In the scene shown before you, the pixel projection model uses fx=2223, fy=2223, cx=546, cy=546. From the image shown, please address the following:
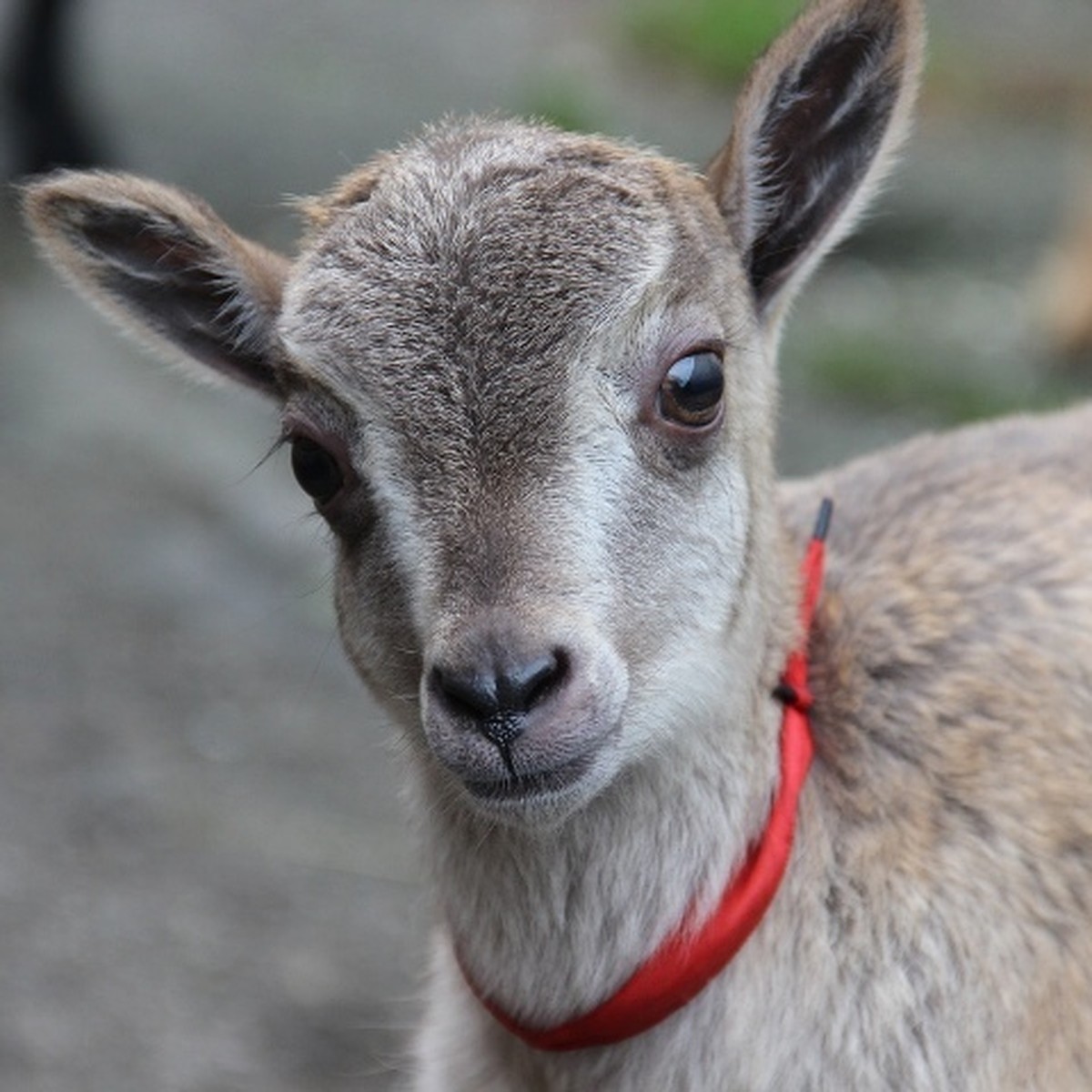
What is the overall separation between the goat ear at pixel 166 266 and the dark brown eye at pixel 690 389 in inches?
35.6

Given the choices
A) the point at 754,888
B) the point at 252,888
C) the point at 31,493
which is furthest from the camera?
the point at 31,493

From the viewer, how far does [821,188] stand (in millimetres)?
4531

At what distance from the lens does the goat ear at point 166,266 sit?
4.61 m

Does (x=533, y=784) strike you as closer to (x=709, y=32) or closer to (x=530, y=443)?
(x=530, y=443)

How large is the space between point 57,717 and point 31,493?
1.84m

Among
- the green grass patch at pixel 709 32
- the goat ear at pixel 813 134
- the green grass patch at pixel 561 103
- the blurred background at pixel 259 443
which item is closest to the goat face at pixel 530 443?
the goat ear at pixel 813 134

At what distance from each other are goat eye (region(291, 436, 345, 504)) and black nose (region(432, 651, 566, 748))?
0.58 metres

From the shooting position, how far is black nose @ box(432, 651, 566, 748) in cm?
368

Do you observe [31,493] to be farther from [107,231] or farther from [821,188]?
[821,188]

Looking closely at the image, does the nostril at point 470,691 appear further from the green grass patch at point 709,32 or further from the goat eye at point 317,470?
the green grass patch at point 709,32

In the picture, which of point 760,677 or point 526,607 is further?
point 760,677

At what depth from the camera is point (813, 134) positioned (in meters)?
4.52

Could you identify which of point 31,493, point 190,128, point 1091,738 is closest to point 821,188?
point 1091,738

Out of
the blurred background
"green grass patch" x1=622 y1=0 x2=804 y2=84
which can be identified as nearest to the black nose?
the blurred background
